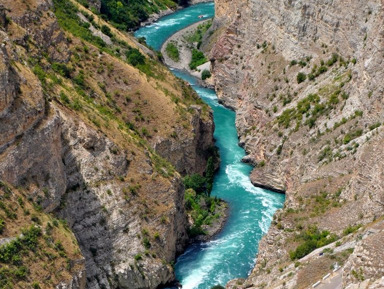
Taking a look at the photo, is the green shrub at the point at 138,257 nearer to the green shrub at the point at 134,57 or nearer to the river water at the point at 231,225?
the river water at the point at 231,225

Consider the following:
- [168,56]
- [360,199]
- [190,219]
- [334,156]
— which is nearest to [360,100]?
[334,156]

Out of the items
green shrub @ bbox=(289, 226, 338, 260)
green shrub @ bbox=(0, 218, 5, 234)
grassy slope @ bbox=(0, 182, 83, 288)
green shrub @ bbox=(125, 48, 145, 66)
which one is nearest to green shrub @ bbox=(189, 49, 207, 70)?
green shrub @ bbox=(125, 48, 145, 66)

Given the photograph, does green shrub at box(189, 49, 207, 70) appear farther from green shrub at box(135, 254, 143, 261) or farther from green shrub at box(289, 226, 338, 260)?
green shrub at box(289, 226, 338, 260)

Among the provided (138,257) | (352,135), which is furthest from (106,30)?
(138,257)

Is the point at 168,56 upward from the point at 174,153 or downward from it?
upward

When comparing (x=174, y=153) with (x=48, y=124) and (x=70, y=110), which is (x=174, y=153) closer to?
(x=70, y=110)

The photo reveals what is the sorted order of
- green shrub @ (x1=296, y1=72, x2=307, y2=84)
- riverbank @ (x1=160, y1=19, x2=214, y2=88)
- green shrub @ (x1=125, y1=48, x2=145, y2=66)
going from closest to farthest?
green shrub @ (x1=296, y1=72, x2=307, y2=84), green shrub @ (x1=125, y1=48, x2=145, y2=66), riverbank @ (x1=160, y1=19, x2=214, y2=88)
